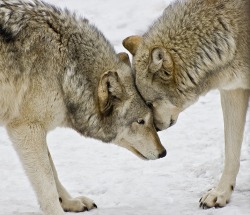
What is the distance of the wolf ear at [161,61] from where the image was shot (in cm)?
603

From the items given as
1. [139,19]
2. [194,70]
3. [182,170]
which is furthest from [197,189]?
[139,19]

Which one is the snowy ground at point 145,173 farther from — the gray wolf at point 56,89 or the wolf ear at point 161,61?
the wolf ear at point 161,61

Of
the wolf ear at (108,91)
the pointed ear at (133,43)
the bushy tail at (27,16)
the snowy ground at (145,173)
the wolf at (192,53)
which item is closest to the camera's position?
the bushy tail at (27,16)

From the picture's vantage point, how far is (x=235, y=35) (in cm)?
622

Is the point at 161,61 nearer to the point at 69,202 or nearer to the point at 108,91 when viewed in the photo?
the point at 108,91

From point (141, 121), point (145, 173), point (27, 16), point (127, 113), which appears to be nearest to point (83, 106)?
point (127, 113)

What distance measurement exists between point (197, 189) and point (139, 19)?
561cm

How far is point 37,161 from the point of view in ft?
19.4

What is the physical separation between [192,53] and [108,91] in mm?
809

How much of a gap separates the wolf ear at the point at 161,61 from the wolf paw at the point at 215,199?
1267 mm

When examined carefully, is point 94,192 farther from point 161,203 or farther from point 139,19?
point 139,19

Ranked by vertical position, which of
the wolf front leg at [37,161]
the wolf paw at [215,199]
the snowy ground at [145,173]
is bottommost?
the snowy ground at [145,173]

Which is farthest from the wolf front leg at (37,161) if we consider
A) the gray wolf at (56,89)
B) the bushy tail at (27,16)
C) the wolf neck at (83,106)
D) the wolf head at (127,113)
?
the bushy tail at (27,16)

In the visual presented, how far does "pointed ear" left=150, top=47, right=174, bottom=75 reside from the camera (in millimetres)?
6031
